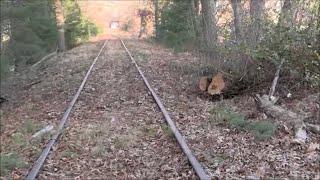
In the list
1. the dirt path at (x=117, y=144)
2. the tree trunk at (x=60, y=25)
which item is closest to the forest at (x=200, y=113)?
the dirt path at (x=117, y=144)

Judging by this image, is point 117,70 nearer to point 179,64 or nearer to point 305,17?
point 179,64

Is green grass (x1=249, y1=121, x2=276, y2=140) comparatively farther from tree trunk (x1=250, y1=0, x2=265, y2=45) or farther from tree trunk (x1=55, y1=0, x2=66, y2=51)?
tree trunk (x1=55, y1=0, x2=66, y2=51)

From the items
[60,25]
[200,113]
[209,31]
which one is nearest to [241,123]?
[200,113]

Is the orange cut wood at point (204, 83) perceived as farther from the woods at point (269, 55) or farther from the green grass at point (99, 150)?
the green grass at point (99, 150)

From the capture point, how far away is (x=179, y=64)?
62.7 feet

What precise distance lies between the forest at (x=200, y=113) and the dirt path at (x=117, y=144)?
2 centimetres

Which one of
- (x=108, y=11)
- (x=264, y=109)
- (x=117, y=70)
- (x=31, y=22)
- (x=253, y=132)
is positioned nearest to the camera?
(x=253, y=132)

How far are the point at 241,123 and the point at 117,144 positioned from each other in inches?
86.9

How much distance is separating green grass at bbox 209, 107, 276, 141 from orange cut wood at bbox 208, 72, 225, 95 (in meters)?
1.23

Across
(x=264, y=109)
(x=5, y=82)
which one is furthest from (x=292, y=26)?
(x=5, y=82)

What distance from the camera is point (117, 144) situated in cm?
826

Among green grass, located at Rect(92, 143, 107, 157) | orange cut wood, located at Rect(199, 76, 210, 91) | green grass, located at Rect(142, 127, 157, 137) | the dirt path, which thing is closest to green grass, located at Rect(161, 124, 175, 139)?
the dirt path

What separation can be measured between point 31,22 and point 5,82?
24.1ft

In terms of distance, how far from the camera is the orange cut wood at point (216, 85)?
11.5 meters
